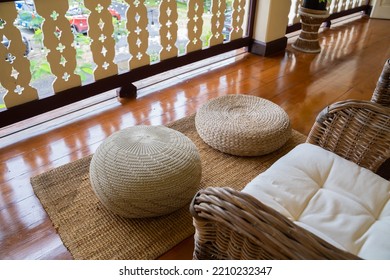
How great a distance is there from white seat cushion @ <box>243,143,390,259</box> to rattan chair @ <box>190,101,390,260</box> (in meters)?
0.12

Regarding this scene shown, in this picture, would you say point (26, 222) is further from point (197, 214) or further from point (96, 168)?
point (197, 214)

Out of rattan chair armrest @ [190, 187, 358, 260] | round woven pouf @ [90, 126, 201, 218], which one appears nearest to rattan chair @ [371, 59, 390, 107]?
round woven pouf @ [90, 126, 201, 218]

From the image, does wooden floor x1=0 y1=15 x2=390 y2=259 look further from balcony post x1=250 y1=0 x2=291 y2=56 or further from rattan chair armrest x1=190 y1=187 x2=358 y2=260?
rattan chair armrest x1=190 y1=187 x2=358 y2=260

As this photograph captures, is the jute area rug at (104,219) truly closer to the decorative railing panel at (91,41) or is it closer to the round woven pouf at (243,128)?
the round woven pouf at (243,128)

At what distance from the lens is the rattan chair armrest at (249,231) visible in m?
0.74

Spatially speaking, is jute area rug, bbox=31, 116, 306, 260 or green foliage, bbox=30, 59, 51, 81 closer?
jute area rug, bbox=31, 116, 306, 260

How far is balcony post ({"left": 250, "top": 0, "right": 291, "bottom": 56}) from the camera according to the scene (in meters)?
3.29

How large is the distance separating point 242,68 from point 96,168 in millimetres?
2081

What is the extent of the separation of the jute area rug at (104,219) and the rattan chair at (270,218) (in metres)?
0.37

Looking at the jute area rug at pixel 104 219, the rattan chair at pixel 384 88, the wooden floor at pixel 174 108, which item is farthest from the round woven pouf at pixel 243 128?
the rattan chair at pixel 384 88

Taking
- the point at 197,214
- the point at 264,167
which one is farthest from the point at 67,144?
the point at 197,214

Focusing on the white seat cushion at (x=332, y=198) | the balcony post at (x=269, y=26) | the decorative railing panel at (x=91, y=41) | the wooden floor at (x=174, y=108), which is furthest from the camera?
the balcony post at (x=269, y=26)

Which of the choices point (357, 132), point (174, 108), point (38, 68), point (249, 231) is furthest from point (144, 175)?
point (38, 68)
